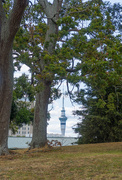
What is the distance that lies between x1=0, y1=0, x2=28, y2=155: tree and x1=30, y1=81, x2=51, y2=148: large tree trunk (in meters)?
2.78

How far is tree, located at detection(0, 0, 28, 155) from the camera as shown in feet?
29.8

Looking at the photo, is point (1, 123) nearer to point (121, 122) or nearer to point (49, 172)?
point (49, 172)

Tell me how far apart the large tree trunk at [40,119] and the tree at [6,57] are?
9.11ft

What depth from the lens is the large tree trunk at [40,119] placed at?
13.1m

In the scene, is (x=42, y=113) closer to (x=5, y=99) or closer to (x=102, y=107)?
(x=5, y=99)

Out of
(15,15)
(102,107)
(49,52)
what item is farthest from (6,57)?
(102,107)

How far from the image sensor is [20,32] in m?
12.5

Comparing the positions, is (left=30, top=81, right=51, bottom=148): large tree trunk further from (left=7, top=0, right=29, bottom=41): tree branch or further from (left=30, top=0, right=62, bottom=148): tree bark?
(left=7, top=0, right=29, bottom=41): tree branch

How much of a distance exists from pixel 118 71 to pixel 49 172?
7197mm

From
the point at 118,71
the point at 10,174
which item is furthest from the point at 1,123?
the point at 118,71

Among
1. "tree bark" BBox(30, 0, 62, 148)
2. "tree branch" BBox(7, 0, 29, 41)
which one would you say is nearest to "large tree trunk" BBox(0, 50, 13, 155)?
"tree branch" BBox(7, 0, 29, 41)

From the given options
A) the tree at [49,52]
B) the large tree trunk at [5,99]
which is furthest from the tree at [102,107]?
the large tree trunk at [5,99]

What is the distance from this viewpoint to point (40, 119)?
13.1 metres

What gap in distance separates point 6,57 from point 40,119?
15.0 ft
